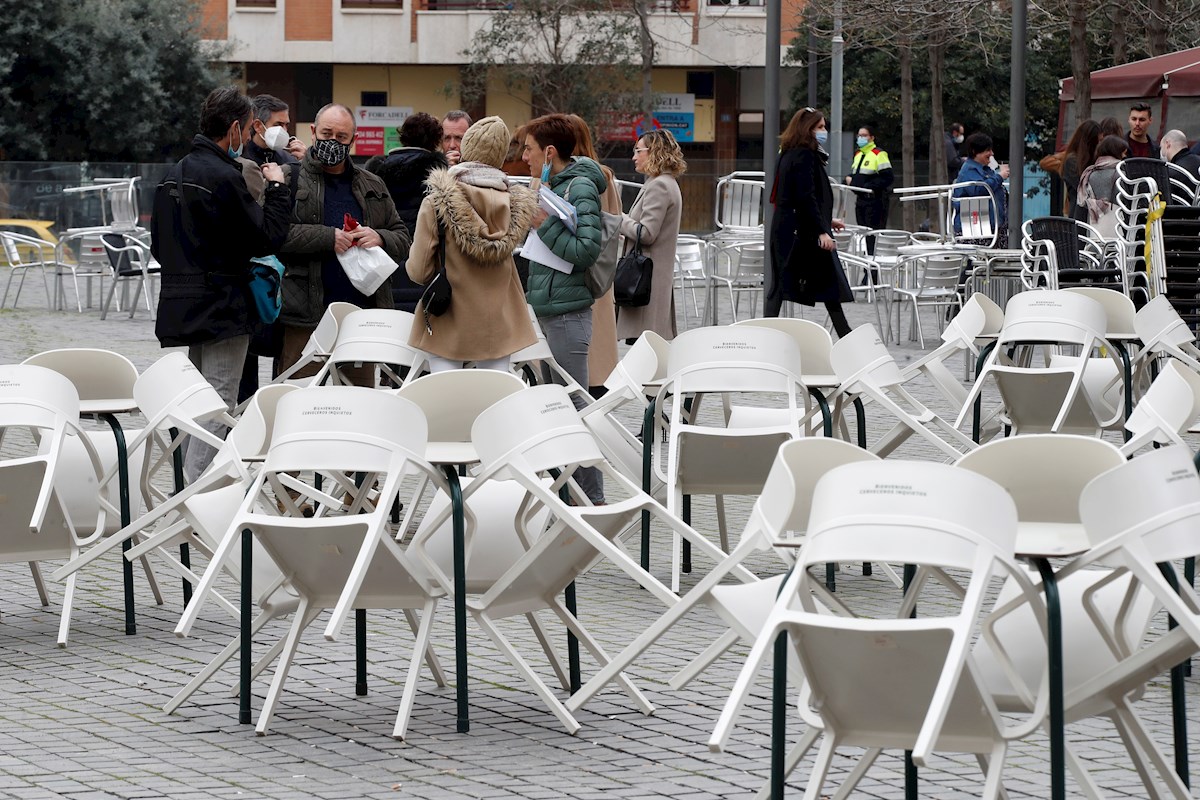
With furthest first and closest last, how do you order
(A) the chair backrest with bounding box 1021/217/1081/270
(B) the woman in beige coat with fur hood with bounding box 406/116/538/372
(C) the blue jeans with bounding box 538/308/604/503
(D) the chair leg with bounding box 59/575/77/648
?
(A) the chair backrest with bounding box 1021/217/1081/270, (C) the blue jeans with bounding box 538/308/604/503, (B) the woman in beige coat with fur hood with bounding box 406/116/538/372, (D) the chair leg with bounding box 59/575/77/648

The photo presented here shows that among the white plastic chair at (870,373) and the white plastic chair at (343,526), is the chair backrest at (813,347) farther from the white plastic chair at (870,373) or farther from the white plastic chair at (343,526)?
the white plastic chair at (343,526)

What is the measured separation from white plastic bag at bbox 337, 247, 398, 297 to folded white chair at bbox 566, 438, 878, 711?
4767 mm

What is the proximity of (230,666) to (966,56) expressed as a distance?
4070 centimetres

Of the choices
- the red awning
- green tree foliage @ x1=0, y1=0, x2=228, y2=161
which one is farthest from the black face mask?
green tree foliage @ x1=0, y1=0, x2=228, y2=161

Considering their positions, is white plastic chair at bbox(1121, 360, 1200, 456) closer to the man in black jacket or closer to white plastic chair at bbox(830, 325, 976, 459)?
white plastic chair at bbox(830, 325, 976, 459)

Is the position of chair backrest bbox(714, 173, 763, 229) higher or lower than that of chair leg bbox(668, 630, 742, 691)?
higher

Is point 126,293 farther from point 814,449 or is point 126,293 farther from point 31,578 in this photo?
point 814,449

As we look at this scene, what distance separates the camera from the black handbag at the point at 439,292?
848 cm

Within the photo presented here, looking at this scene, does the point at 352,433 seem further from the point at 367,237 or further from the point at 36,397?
the point at 367,237

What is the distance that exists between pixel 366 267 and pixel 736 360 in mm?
3024

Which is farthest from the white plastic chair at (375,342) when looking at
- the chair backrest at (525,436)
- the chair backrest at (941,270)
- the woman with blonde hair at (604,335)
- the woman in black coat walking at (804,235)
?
the chair backrest at (941,270)

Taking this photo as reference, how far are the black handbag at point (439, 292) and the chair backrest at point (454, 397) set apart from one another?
7.27 ft

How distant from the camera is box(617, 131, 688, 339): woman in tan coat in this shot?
1194 cm

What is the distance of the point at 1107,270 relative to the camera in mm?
13414
